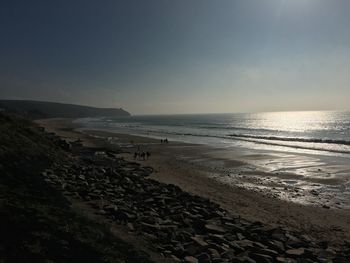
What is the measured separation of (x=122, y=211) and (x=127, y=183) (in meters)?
5.53

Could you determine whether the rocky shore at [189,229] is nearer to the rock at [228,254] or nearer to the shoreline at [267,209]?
the rock at [228,254]

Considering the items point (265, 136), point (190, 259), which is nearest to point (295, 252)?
point (190, 259)

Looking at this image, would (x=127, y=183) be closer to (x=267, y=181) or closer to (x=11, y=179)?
(x=11, y=179)

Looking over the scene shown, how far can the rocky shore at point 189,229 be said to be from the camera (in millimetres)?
8086

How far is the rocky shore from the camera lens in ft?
26.5

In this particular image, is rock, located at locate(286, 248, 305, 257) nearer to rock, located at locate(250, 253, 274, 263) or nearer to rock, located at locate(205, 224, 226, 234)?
rock, located at locate(250, 253, 274, 263)

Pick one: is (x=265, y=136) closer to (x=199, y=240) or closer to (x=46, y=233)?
(x=199, y=240)

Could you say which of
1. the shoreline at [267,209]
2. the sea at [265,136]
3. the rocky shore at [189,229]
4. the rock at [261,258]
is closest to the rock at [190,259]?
the rocky shore at [189,229]

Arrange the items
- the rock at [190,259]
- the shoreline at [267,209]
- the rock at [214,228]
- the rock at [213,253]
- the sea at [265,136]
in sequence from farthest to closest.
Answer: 1. the sea at [265,136]
2. the shoreline at [267,209]
3. the rock at [214,228]
4. the rock at [213,253]
5. the rock at [190,259]

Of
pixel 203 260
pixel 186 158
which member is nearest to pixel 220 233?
pixel 203 260

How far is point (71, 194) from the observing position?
11.5 m

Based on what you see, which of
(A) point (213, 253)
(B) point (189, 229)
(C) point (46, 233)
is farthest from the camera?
(B) point (189, 229)

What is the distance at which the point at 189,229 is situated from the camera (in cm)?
941

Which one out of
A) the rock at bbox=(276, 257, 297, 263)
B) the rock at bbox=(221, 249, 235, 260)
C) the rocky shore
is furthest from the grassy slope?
the rock at bbox=(276, 257, 297, 263)
